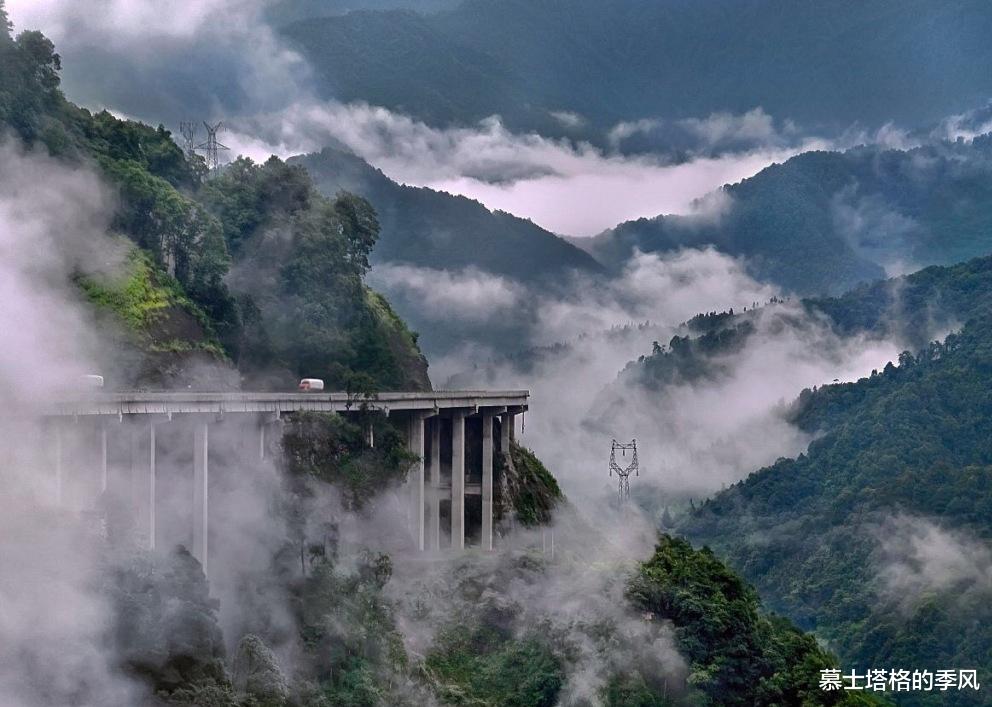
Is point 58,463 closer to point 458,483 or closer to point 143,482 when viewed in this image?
point 143,482

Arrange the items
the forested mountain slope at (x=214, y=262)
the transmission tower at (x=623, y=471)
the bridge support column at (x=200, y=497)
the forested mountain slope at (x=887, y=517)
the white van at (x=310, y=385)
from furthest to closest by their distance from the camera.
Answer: the forested mountain slope at (x=887, y=517) < the transmission tower at (x=623, y=471) < the white van at (x=310, y=385) < the forested mountain slope at (x=214, y=262) < the bridge support column at (x=200, y=497)

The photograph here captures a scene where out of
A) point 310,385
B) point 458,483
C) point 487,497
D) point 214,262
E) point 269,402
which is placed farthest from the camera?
point 487,497

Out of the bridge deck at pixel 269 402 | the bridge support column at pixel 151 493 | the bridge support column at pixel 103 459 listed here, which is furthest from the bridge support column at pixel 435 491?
the bridge support column at pixel 103 459

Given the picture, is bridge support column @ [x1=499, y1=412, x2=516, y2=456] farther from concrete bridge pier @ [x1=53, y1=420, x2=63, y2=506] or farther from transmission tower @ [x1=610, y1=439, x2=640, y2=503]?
concrete bridge pier @ [x1=53, y1=420, x2=63, y2=506]

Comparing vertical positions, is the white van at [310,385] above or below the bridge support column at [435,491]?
above

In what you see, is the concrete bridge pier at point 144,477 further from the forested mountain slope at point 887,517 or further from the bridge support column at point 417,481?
the forested mountain slope at point 887,517

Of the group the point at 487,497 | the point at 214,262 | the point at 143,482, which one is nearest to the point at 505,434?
the point at 487,497
